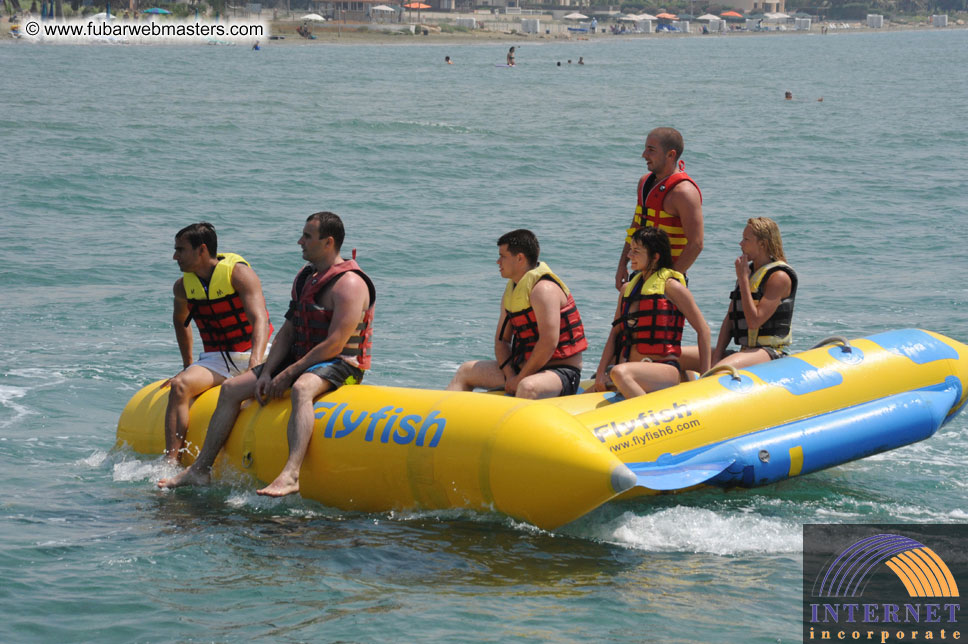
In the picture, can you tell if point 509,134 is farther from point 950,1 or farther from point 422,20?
point 950,1

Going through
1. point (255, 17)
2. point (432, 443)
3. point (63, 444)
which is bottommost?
point (63, 444)

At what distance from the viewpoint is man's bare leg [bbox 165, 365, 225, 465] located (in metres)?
6.45

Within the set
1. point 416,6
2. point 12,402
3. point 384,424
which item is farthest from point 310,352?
point 416,6

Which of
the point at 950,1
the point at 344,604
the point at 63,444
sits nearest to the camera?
the point at 344,604

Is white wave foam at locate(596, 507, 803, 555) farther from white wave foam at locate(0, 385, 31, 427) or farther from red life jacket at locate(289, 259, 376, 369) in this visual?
white wave foam at locate(0, 385, 31, 427)

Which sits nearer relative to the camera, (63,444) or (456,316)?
(63,444)

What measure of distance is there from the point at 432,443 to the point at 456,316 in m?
5.66

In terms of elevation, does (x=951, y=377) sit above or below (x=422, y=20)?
below

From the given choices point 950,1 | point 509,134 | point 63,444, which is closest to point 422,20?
point 509,134

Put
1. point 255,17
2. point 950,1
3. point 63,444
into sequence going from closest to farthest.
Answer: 1. point 63,444
2. point 255,17
3. point 950,1

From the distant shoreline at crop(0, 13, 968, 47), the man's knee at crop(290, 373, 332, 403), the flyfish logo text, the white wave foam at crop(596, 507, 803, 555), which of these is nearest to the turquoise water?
the white wave foam at crop(596, 507, 803, 555)

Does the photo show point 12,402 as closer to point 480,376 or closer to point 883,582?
point 480,376

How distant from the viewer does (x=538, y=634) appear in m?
4.58

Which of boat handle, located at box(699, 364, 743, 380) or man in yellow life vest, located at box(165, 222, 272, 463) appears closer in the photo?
boat handle, located at box(699, 364, 743, 380)
